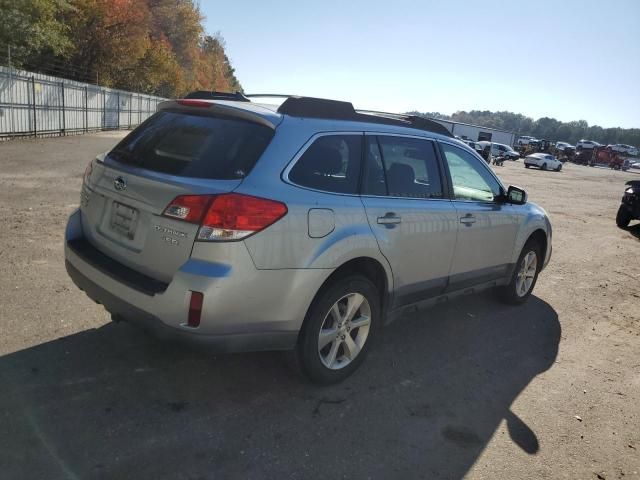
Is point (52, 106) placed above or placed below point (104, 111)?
above

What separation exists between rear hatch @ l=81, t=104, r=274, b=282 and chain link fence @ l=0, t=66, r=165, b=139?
16728 mm

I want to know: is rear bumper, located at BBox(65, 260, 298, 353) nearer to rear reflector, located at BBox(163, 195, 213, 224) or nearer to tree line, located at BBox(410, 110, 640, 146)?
rear reflector, located at BBox(163, 195, 213, 224)

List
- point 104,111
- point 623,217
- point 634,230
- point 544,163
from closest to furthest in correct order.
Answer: point 634,230, point 623,217, point 104,111, point 544,163

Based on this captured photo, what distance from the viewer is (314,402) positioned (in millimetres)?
3420

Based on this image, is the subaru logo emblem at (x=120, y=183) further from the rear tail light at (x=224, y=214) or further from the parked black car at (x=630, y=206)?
the parked black car at (x=630, y=206)

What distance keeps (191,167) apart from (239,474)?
5.61 ft

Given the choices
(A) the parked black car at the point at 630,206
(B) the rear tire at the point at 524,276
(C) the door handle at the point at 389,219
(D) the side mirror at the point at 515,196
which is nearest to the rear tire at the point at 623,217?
(A) the parked black car at the point at 630,206

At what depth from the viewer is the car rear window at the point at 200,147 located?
3.02 m

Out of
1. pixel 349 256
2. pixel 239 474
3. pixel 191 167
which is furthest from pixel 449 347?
pixel 191 167

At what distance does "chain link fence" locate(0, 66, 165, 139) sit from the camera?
58.0 ft

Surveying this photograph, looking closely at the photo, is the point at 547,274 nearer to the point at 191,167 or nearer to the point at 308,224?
the point at 308,224

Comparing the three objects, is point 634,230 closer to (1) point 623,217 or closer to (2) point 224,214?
(1) point 623,217

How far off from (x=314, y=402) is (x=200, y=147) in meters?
1.79

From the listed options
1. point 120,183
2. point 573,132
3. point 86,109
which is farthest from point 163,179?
point 573,132
